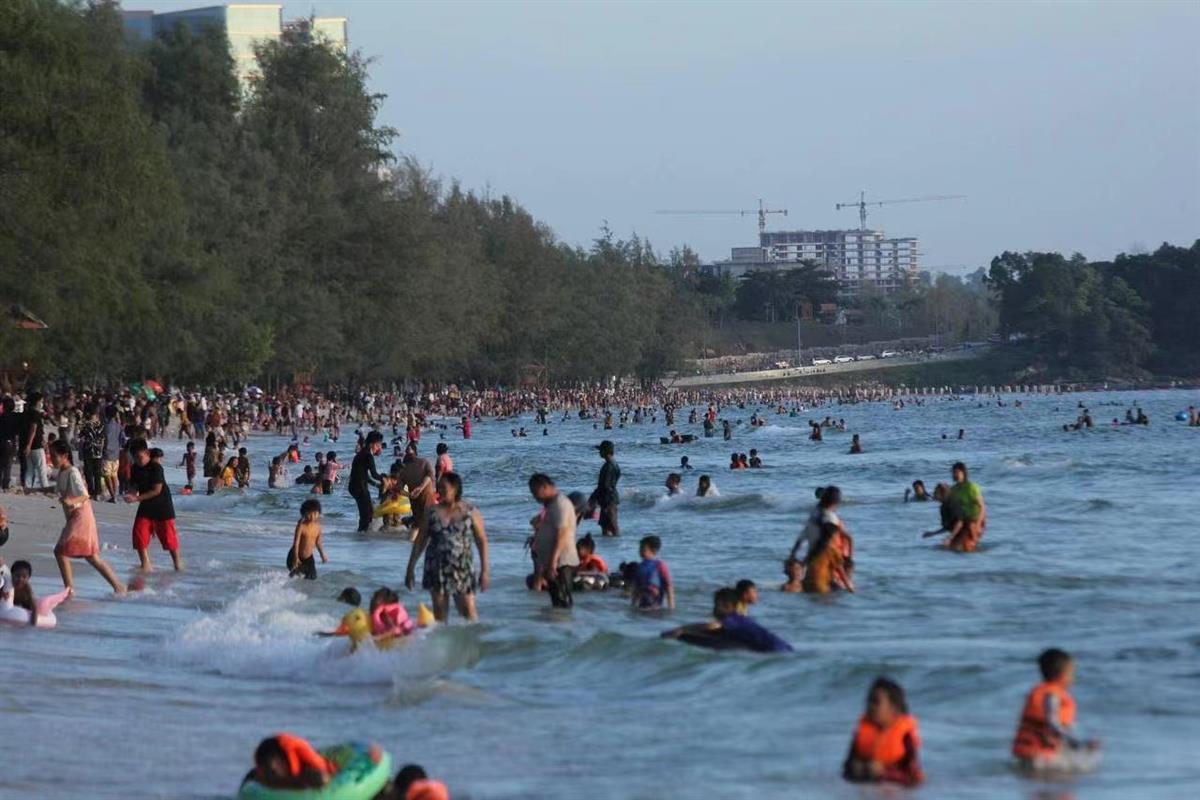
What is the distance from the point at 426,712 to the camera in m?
11.6

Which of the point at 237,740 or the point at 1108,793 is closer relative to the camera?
the point at 1108,793

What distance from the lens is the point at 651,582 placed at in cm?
1659

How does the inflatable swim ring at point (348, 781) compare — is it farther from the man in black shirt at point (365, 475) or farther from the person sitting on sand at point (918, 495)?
the person sitting on sand at point (918, 495)

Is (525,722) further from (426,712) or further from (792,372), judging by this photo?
(792,372)

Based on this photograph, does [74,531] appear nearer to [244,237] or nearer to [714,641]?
[714,641]

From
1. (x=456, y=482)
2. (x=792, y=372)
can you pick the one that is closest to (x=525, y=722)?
(x=456, y=482)

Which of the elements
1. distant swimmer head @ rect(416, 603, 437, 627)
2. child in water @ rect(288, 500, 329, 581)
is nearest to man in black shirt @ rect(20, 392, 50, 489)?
child in water @ rect(288, 500, 329, 581)

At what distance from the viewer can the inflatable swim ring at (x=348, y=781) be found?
8359 millimetres

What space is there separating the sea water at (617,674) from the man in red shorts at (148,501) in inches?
23.8

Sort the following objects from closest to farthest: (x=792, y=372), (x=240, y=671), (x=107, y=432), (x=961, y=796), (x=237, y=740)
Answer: (x=961, y=796)
(x=237, y=740)
(x=240, y=671)
(x=107, y=432)
(x=792, y=372)

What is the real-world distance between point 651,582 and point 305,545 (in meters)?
3.45

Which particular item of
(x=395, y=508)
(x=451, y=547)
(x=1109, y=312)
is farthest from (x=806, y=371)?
(x=451, y=547)

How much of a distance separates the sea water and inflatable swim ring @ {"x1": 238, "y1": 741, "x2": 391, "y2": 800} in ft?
2.18

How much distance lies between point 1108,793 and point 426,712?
4346 millimetres
